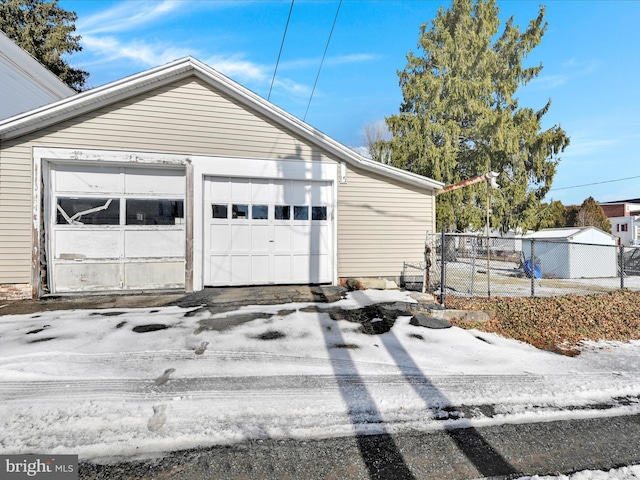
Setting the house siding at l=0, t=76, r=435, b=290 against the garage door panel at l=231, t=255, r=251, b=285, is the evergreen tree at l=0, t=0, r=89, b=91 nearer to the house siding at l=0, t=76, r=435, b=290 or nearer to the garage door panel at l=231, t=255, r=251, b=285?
the house siding at l=0, t=76, r=435, b=290

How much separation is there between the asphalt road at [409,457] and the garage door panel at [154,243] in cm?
485

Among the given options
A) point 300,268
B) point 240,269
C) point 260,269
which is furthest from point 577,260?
point 240,269

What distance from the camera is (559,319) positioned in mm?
5180

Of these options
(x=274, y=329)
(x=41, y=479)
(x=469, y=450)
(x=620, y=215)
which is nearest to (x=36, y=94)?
(x=274, y=329)

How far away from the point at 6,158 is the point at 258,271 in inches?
203

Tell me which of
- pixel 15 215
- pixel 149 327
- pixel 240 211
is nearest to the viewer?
pixel 149 327

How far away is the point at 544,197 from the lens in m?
17.3

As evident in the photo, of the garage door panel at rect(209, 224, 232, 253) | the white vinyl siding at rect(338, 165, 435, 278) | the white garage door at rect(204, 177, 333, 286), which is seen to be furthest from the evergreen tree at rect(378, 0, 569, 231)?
the garage door panel at rect(209, 224, 232, 253)

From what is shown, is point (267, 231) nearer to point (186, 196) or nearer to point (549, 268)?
point (186, 196)

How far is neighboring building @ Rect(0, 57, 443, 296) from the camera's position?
5.54 meters

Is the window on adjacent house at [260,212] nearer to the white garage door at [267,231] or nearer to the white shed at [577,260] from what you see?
the white garage door at [267,231]

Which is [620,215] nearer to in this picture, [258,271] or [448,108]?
[448,108]

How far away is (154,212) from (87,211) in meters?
1.22

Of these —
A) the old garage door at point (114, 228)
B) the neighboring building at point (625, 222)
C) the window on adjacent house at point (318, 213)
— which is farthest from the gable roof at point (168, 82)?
the neighboring building at point (625, 222)
